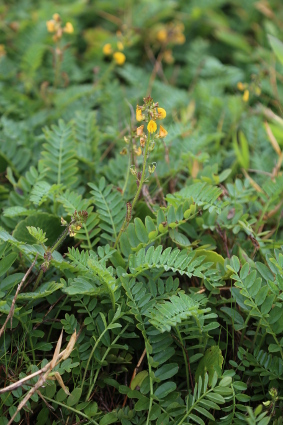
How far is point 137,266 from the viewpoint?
1.49m

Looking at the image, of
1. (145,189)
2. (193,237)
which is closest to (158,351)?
(193,237)

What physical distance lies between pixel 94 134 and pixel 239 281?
3.39ft

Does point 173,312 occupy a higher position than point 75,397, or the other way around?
point 173,312

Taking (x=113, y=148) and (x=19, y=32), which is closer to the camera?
(x=113, y=148)

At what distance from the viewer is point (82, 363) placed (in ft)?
4.72

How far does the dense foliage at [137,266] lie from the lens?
4.58 feet

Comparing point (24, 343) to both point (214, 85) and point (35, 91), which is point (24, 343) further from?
point (214, 85)

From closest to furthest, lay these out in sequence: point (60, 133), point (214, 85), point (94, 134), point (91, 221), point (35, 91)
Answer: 1. point (91, 221)
2. point (60, 133)
3. point (94, 134)
4. point (35, 91)
5. point (214, 85)

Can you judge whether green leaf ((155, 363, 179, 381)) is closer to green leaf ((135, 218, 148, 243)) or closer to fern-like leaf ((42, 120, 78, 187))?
green leaf ((135, 218, 148, 243))

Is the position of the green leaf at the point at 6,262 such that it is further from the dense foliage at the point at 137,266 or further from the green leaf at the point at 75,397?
the green leaf at the point at 75,397

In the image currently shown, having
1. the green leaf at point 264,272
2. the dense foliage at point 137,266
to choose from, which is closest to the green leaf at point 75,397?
the dense foliage at point 137,266

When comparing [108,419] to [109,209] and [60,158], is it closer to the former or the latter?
[109,209]

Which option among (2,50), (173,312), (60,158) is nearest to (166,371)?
(173,312)

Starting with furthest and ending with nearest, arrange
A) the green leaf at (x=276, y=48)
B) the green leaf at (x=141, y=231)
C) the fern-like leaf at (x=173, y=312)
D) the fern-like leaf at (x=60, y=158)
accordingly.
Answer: the green leaf at (x=276, y=48) < the fern-like leaf at (x=60, y=158) < the green leaf at (x=141, y=231) < the fern-like leaf at (x=173, y=312)
